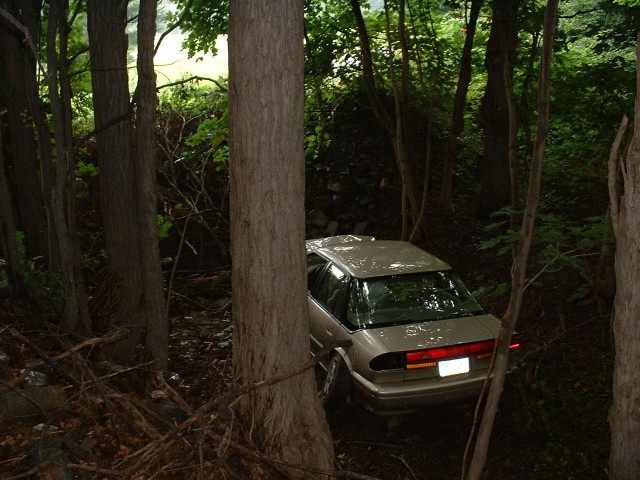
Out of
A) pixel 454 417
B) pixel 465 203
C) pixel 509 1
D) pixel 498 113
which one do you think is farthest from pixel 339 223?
pixel 454 417

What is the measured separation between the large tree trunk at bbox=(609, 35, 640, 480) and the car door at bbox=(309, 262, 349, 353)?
3.14m

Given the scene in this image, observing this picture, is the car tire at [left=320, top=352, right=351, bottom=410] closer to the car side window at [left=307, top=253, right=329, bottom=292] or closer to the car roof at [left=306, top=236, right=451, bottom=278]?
the car roof at [left=306, top=236, right=451, bottom=278]

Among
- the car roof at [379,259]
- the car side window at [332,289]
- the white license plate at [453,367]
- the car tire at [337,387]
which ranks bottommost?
the car tire at [337,387]

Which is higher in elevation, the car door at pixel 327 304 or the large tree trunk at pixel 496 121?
the large tree trunk at pixel 496 121

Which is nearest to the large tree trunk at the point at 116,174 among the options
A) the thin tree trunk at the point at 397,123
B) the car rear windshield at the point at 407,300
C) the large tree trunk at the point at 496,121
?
the car rear windshield at the point at 407,300

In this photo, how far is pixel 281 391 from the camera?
4.41m

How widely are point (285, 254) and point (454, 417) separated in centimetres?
325

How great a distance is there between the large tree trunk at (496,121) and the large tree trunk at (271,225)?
661 cm

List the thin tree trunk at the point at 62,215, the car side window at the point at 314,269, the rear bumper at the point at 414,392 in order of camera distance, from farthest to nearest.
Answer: the car side window at the point at 314,269 < the thin tree trunk at the point at 62,215 < the rear bumper at the point at 414,392

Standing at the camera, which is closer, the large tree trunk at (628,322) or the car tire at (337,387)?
the large tree trunk at (628,322)

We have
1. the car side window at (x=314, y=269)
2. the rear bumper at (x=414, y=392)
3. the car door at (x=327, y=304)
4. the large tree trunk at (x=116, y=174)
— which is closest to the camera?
the rear bumper at (x=414, y=392)

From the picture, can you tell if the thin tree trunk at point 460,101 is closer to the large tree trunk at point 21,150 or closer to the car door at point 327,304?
the car door at point 327,304

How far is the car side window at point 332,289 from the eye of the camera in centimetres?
688

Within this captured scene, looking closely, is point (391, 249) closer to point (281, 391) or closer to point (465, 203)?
point (281, 391)
